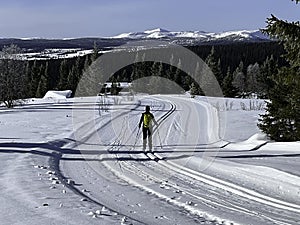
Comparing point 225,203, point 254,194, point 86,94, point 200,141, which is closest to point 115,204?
point 225,203

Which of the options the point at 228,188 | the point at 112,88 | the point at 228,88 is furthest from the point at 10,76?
the point at 228,188

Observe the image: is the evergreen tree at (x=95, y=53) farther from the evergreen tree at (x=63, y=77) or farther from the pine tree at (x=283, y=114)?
the pine tree at (x=283, y=114)

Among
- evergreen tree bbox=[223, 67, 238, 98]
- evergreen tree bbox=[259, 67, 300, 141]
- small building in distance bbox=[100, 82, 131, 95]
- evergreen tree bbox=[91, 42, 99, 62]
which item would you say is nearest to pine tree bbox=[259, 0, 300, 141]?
evergreen tree bbox=[259, 67, 300, 141]

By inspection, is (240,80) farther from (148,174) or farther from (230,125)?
(148,174)

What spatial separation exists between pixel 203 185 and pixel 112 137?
398 inches

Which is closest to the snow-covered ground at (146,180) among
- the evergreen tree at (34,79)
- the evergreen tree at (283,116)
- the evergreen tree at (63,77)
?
the evergreen tree at (283,116)

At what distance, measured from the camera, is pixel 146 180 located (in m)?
10.9

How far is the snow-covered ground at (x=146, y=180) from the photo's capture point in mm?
7809

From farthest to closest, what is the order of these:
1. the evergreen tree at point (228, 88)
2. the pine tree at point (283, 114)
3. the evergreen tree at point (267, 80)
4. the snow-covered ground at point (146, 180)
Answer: the evergreen tree at point (228, 88), the evergreen tree at point (267, 80), the pine tree at point (283, 114), the snow-covered ground at point (146, 180)

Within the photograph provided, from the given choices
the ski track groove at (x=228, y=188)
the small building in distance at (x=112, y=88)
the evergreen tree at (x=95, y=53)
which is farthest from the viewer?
the evergreen tree at (x=95, y=53)

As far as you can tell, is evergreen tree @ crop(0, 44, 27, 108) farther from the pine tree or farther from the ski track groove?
the ski track groove

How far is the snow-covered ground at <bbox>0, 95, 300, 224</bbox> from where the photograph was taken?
7.81 metres

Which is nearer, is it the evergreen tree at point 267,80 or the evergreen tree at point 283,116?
the evergreen tree at point 283,116

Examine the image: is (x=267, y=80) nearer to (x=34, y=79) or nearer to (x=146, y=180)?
(x=146, y=180)
